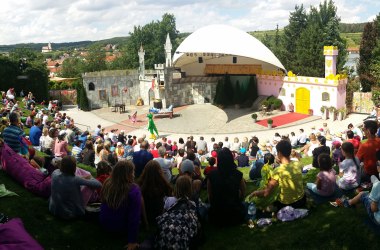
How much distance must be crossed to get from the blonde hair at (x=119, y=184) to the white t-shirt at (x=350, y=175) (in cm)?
383

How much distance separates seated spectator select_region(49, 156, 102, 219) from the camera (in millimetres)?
5441

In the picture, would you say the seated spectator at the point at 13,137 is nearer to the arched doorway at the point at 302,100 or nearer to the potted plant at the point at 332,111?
the potted plant at the point at 332,111

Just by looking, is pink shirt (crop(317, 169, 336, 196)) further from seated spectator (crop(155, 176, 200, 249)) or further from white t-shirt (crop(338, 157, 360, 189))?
seated spectator (crop(155, 176, 200, 249))

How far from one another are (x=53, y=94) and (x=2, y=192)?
36037 mm

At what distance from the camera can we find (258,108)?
30.5m

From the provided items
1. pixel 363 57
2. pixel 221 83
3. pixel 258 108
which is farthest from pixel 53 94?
pixel 363 57

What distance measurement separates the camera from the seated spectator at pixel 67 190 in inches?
214

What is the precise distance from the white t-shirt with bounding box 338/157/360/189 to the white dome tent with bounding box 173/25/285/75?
877 inches

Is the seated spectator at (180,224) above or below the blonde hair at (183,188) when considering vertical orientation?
below

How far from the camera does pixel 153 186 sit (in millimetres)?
5652

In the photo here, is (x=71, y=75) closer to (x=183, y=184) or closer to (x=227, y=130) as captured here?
(x=227, y=130)

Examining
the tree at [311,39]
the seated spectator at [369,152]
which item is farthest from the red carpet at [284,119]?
the seated spectator at [369,152]

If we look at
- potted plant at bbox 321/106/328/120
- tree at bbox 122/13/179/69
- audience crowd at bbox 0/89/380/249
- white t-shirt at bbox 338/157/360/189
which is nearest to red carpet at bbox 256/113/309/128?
potted plant at bbox 321/106/328/120

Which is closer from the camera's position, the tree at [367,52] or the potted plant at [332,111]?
the potted plant at [332,111]
